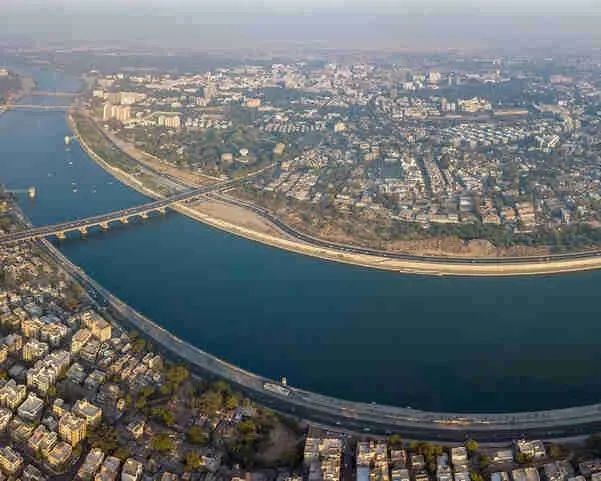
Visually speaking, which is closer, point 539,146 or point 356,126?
point 539,146

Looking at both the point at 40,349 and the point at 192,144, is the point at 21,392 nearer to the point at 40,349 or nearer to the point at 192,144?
the point at 40,349

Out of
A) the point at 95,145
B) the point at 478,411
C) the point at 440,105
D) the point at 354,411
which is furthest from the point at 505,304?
the point at 440,105

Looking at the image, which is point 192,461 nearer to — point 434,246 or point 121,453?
point 121,453

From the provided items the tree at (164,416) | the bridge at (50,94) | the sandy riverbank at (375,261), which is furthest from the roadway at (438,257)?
the bridge at (50,94)

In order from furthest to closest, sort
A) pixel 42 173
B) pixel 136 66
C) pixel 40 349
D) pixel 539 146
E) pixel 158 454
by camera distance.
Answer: pixel 136 66, pixel 539 146, pixel 42 173, pixel 40 349, pixel 158 454

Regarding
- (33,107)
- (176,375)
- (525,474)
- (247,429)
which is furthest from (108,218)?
(33,107)

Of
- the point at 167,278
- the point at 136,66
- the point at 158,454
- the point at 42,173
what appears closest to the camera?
the point at 158,454
